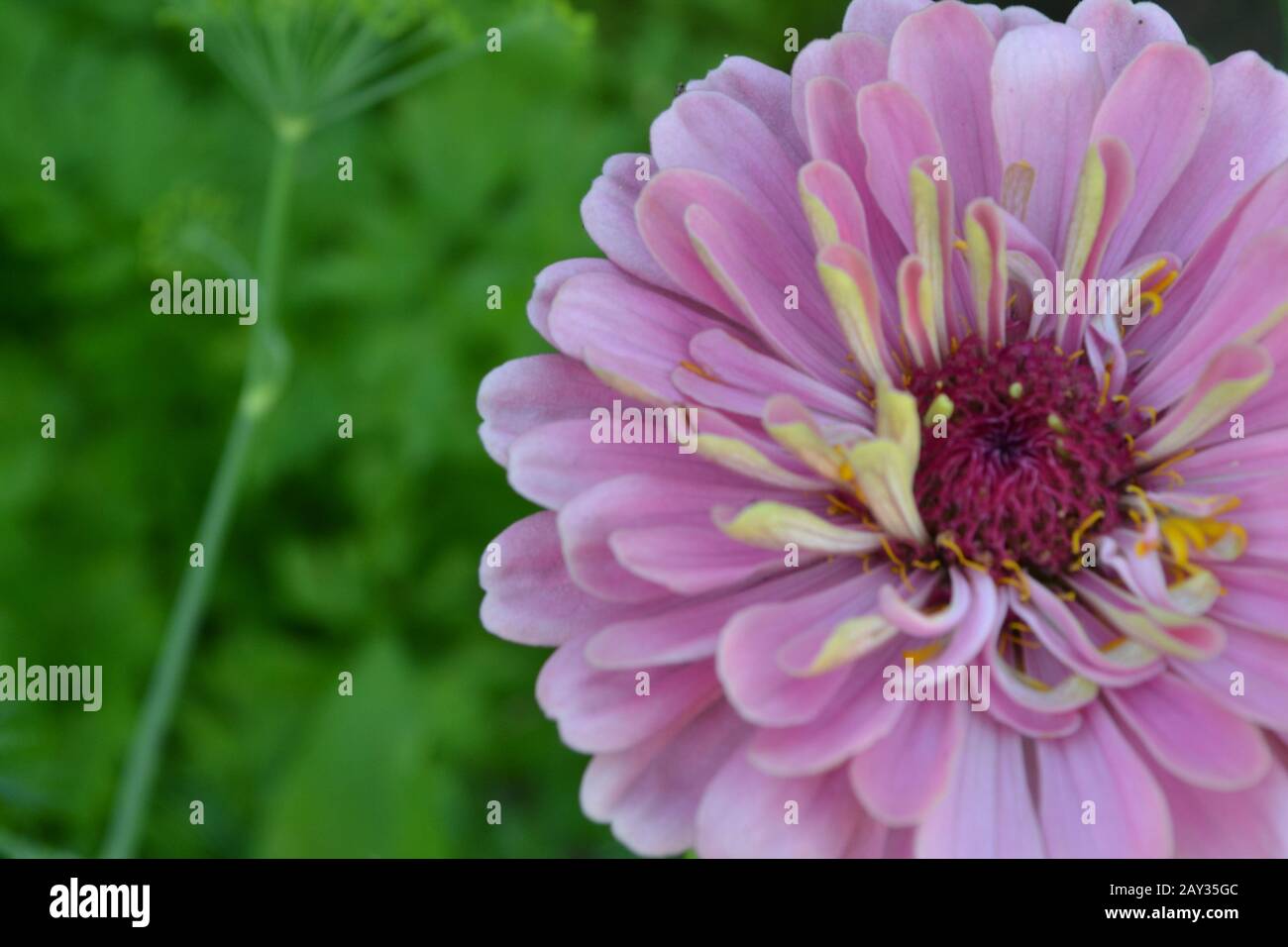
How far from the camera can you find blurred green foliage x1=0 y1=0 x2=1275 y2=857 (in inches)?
87.6

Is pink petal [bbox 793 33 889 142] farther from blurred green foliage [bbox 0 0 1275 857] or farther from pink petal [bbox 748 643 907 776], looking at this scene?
blurred green foliage [bbox 0 0 1275 857]

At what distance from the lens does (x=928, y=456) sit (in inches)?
52.3

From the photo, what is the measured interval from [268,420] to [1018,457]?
1.45m

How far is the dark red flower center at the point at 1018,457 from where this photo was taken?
50.2 inches

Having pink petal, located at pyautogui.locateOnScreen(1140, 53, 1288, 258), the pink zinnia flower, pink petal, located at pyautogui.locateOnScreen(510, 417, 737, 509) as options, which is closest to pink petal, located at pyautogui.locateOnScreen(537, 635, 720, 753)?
the pink zinnia flower

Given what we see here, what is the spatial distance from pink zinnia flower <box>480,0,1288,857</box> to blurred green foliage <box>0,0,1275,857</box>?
92cm

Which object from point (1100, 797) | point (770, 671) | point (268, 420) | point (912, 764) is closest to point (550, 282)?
point (770, 671)

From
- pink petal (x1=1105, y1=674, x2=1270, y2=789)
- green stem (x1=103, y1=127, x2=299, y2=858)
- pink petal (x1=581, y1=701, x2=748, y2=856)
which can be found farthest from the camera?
green stem (x1=103, y1=127, x2=299, y2=858)

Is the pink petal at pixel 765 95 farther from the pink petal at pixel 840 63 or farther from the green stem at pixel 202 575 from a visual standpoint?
the green stem at pixel 202 575

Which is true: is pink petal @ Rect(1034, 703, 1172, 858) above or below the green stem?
below

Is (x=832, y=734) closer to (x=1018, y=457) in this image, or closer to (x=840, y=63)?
(x=1018, y=457)

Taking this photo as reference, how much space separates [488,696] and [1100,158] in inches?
62.3
